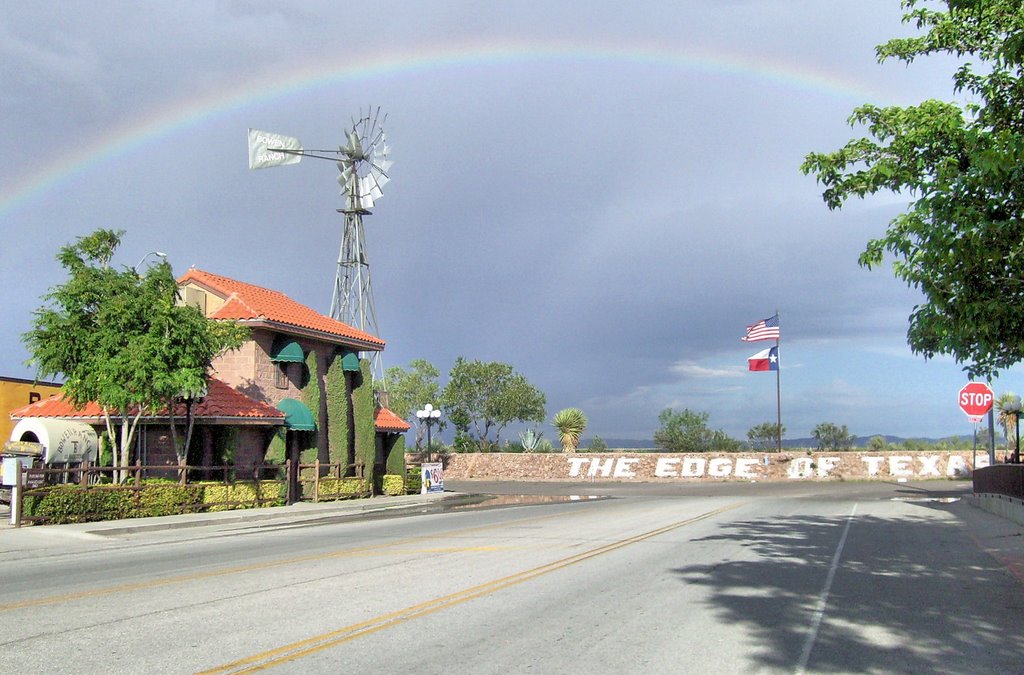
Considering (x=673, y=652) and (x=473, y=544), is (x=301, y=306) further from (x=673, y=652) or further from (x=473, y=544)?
(x=673, y=652)

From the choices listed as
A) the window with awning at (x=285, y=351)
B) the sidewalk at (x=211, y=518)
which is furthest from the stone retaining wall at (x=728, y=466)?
the window with awning at (x=285, y=351)

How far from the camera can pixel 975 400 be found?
28312 mm

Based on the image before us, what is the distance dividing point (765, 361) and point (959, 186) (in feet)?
137

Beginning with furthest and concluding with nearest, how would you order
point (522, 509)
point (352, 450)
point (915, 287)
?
point (352, 450), point (522, 509), point (915, 287)

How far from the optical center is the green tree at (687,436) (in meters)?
76.6

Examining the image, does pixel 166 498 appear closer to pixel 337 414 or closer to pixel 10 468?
pixel 10 468

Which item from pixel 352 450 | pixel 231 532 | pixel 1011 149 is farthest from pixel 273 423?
pixel 1011 149

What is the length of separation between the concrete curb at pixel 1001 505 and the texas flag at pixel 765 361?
69.4ft

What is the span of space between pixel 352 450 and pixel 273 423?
662cm

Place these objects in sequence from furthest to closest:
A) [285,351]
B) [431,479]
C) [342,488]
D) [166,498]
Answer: [431,479]
[342,488]
[285,351]
[166,498]

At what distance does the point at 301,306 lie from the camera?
37.4 meters

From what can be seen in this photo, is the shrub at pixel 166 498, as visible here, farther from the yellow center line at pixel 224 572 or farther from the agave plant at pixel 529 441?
the agave plant at pixel 529 441

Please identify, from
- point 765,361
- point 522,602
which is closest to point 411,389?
point 765,361

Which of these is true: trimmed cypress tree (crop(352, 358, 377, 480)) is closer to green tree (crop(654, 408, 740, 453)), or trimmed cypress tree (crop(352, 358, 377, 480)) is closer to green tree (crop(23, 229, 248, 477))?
green tree (crop(23, 229, 248, 477))
